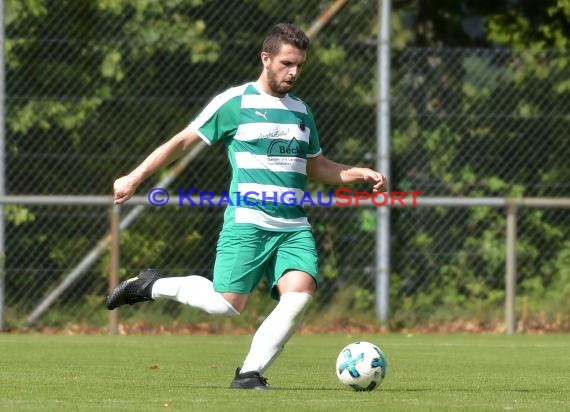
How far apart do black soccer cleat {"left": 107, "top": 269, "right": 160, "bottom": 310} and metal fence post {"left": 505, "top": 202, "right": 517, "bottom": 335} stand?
6450mm

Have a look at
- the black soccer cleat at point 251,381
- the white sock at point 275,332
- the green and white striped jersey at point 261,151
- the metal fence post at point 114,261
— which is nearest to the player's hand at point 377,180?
the green and white striped jersey at point 261,151

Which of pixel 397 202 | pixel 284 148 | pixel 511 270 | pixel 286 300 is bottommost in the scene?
pixel 511 270

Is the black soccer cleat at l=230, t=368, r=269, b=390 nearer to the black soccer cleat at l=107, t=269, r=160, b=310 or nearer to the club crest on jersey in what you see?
the black soccer cleat at l=107, t=269, r=160, b=310

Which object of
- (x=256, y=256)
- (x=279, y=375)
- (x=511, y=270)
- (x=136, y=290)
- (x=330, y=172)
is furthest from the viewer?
(x=511, y=270)

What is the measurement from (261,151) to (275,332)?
0.95m

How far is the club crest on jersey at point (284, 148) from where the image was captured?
7016 mm

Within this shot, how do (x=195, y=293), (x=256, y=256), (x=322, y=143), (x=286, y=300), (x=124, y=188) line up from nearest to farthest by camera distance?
(x=124, y=188) → (x=286, y=300) → (x=256, y=256) → (x=195, y=293) → (x=322, y=143)

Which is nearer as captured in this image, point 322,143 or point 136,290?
point 136,290

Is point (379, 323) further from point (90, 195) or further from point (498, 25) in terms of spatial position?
point (498, 25)

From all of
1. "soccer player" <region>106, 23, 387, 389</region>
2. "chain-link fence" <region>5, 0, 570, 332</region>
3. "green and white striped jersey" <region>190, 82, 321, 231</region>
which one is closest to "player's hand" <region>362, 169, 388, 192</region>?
"soccer player" <region>106, 23, 387, 389</region>

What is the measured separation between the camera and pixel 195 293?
707cm

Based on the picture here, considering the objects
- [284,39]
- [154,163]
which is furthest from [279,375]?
[284,39]

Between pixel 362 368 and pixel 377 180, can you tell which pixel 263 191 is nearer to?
pixel 377 180

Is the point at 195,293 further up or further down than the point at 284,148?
further down
